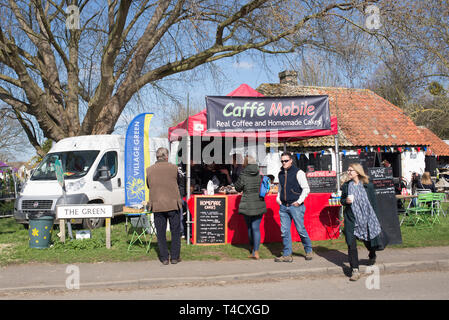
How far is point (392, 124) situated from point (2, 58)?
18.7 meters

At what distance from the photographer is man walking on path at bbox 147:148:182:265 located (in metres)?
7.71

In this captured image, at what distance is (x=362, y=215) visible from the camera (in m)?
6.90

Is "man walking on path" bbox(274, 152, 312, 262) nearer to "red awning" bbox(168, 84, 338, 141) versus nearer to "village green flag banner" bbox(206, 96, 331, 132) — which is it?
"village green flag banner" bbox(206, 96, 331, 132)

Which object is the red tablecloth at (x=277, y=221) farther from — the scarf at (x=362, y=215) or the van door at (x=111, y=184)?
the van door at (x=111, y=184)

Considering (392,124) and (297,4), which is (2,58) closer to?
(297,4)

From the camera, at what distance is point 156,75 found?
1476cm

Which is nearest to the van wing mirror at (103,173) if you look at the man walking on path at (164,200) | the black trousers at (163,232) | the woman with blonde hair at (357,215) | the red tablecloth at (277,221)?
the red tablecloth at (277,221)

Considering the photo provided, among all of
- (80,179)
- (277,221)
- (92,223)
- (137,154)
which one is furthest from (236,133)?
(92,223)

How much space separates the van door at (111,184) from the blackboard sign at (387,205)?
280 inches

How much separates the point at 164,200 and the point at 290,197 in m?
2.23

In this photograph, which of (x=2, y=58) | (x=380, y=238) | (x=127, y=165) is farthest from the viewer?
(x=2, y=58)

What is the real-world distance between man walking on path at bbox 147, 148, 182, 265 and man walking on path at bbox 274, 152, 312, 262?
186cm

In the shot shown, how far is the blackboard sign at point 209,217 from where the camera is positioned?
920cm

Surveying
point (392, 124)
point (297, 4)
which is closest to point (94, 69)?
point (297, 4)
